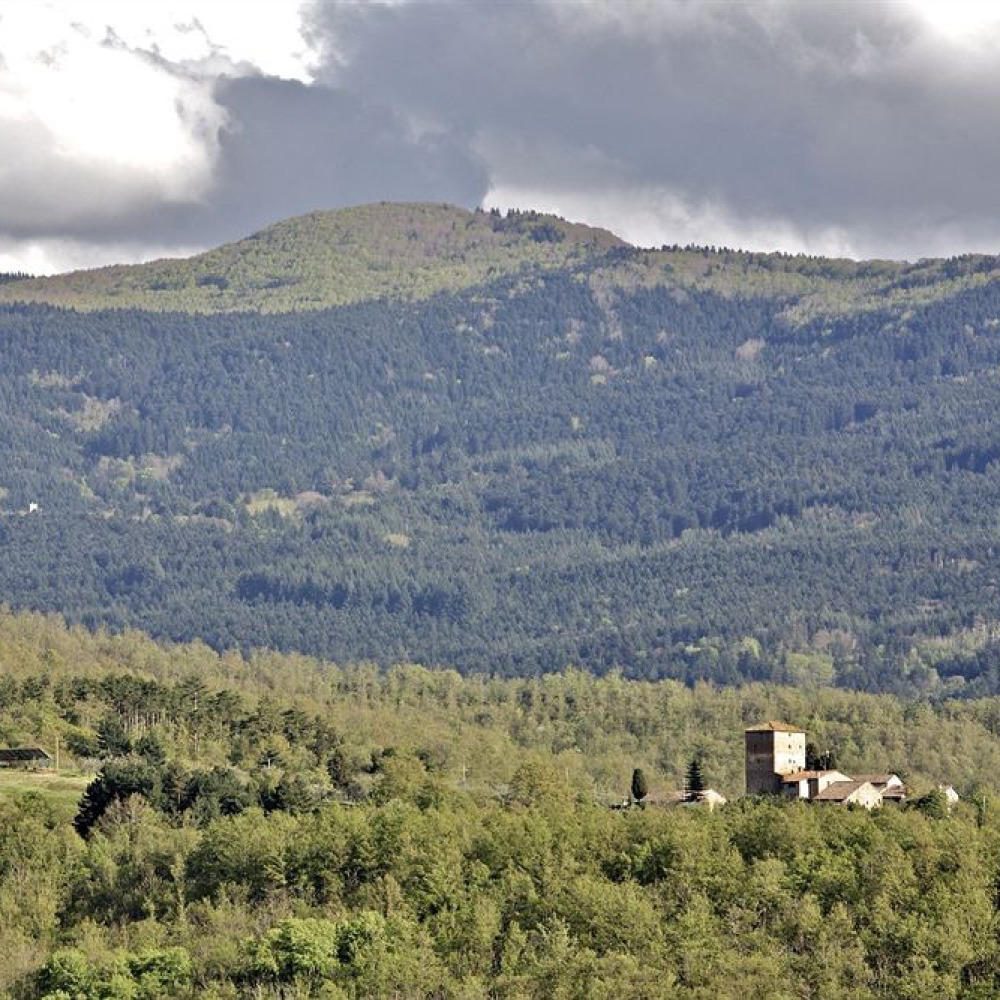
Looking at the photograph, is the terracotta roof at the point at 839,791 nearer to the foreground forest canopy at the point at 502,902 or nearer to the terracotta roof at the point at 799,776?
the terracotta roof at the point at 799,776

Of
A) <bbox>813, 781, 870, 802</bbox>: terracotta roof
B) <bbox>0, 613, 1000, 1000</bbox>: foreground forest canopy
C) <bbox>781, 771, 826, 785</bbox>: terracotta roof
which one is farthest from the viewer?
<bbox>781, 771, 826, 785</bbox>: terracotta roof

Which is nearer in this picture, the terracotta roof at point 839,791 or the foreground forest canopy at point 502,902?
the foreground forest canopy at point 502,902

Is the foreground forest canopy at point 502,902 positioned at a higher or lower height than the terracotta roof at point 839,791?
lower

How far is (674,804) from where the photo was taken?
196 m

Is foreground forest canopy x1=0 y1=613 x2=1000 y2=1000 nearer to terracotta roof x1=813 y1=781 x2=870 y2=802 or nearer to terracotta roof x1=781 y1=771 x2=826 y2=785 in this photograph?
terracotta roof x1=813 y1=781 x2=870 y2=802

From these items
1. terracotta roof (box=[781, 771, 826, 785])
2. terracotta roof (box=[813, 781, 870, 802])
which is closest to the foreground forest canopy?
terracotta roof (box=[813, 781, 870, 802])

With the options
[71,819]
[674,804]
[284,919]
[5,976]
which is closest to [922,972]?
[284,919]

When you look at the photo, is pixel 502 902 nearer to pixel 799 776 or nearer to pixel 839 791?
pixel 839 791

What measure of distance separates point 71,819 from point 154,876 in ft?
74.7

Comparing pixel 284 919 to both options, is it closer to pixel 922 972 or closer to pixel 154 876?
pixel 154 876

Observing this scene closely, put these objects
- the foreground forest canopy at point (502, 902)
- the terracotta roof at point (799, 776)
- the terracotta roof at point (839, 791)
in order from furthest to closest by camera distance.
Answer: the terracotta roof at point (799, 776), the terracotta roof at point (839, 791), the foreground forest canopy at point (502, 902)

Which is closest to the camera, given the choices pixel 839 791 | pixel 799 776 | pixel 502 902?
pixel 502 902

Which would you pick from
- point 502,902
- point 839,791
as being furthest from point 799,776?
point 502,902

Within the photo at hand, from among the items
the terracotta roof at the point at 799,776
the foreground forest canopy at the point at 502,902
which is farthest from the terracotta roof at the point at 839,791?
the foreground forest canopy at the point at 502,902
